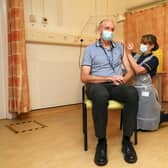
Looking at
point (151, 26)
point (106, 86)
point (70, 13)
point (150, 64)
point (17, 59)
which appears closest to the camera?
point (106, 86)

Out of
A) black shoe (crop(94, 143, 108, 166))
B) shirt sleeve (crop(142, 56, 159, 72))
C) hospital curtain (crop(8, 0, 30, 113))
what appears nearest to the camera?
black shoe (crop(94, 143, 108, 166))

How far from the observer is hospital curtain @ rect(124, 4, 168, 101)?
328 cm

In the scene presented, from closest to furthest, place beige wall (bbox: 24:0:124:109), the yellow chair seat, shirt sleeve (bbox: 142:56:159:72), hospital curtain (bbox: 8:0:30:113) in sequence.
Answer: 1. the yellow chair seat
2. shirt sleeve (bbox: 142:56:159:72)
3. hospital curtain (bbox: 8:0:30:113)
4. beige wall (bbox: 24:0:124:109)

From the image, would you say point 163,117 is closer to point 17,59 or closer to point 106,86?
point 106,86

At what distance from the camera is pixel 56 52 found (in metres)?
2.99

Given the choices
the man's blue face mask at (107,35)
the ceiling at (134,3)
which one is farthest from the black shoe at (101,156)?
the ceiling at (134,3)

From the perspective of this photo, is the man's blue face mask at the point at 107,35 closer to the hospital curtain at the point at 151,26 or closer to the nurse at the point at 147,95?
the nurse at the point at 147,95

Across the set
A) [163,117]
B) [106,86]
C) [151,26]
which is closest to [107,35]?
[106,86]

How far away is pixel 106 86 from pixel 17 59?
1.26 metres

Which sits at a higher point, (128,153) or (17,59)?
(17,59)

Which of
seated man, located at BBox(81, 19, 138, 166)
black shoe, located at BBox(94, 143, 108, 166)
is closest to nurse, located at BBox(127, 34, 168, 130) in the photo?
seated man, located at BBox(81, 19, 138, 166)

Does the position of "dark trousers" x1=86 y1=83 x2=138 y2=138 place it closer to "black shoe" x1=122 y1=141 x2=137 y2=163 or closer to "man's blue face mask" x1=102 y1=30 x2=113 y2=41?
"black shoe" x1=122 y1=141 x2=137 y2=163

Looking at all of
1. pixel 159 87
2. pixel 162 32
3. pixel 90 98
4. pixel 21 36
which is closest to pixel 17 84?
pixel 21 36

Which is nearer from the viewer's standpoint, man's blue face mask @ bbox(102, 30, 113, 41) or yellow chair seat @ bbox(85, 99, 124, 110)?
yellow chair seat @ bbox(85, 99, 124, 110)
